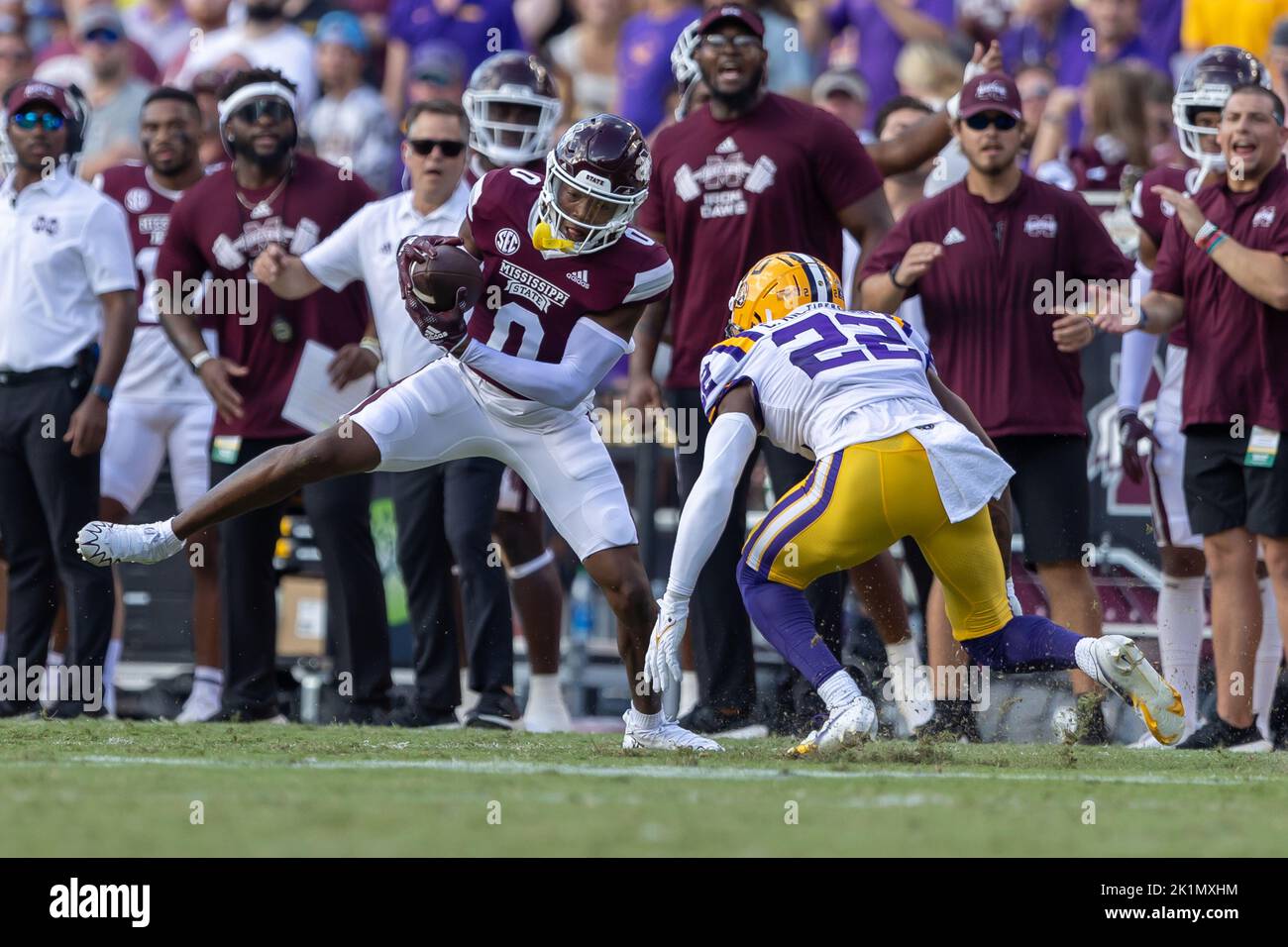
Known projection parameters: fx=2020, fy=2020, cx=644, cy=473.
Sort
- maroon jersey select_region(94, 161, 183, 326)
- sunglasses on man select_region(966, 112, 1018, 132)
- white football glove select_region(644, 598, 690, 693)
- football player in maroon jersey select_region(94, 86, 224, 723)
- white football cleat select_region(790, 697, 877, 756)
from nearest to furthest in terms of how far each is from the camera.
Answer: white football cleat select_region(790, 697, 877, 756) < white football glove select_region(644, 598, 690, 693) < sunglasses on man select_region(966, 112, 1018, 132) < football player in maroon jersey select_region(94, 86, 224, 723) < maroon jersey select_region(94, 161, 183, 326)

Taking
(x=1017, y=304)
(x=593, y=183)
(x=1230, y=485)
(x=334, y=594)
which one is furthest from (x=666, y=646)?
(x=334, y=594)

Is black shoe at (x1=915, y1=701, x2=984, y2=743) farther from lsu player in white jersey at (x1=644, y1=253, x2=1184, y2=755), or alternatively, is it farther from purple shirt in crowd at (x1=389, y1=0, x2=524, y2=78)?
purple shirt in crowd at (x1=389, y1=0, x2=524, y2=78)

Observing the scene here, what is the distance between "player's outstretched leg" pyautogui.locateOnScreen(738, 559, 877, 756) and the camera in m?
5.63

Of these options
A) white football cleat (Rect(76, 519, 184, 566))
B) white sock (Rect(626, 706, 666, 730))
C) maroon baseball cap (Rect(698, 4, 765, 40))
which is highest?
maroon baseball cap (Rect(698, 4, 765, 40))

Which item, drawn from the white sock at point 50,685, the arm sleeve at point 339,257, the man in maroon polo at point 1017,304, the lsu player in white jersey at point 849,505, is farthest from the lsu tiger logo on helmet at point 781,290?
the white sock at point 50,685

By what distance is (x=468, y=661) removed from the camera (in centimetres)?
773

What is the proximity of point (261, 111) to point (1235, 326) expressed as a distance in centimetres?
385

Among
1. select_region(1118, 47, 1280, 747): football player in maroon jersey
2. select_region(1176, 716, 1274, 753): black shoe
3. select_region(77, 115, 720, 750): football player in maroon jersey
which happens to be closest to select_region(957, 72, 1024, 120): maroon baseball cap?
select_region(1118, 47, 1280, 747): football player in maroon jersey

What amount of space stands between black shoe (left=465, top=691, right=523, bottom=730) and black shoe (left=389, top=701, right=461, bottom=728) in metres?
0.09

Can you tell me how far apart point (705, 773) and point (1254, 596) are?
2.70m

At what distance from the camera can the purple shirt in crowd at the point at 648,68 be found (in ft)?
37.0

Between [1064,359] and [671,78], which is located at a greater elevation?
[671,78]
